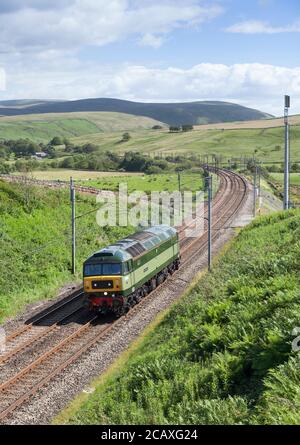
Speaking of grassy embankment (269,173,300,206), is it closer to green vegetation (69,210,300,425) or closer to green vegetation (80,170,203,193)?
green vegetation (80,170,203,193)

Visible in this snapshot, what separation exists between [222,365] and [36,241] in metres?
27.9

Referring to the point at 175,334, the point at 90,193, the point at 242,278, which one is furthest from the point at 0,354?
the point at 90,193

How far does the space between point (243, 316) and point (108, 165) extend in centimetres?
11426

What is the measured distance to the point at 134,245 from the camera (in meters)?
33.3

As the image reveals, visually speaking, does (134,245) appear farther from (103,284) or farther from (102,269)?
(103,284)

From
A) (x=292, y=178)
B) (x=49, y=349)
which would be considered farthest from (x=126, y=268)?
(x=292, y=178)

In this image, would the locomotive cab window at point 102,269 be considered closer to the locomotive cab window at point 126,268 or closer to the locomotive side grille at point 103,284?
the locomotive cab window at point 126,268

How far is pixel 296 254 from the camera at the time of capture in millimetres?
25219

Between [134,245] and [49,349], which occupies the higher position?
[134,245]

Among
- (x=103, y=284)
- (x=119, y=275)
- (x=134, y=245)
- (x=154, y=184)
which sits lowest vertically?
(x=103, y=284)

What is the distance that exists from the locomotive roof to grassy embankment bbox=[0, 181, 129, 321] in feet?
20.2

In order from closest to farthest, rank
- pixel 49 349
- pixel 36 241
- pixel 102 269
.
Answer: pixel 49 349 < pixel 102 269 < pixel 36 241

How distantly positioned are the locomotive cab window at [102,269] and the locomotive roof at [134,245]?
1.05 feet
